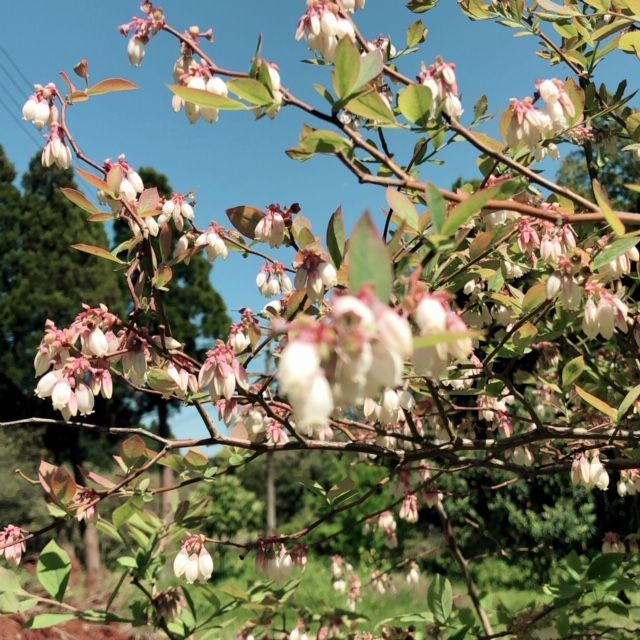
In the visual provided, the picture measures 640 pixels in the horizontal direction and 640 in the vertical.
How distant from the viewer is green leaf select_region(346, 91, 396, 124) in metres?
0.94

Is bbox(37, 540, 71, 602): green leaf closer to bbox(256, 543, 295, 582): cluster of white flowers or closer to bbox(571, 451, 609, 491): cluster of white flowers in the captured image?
bbox(256, 543, 295, 582): cluster of white flowers

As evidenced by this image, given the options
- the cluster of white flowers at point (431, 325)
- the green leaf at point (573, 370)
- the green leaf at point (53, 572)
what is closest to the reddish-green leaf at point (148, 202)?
the cluster of white flowers at point (431, 325)

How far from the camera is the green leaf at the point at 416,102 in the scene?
985 mm

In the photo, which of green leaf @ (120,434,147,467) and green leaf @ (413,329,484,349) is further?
green leaf @ (120,434,147,467)

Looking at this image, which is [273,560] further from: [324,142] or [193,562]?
[324,142]

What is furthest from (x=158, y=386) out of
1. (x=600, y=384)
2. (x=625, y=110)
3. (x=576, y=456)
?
(x=625, y=110)

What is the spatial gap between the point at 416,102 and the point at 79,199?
774 millimetres

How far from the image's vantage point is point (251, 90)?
0.92 metres

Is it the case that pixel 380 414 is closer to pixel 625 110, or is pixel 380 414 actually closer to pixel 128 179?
pixel 128 179

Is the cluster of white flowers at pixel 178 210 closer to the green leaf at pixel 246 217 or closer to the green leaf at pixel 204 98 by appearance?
the green leaf at pixel 246 217

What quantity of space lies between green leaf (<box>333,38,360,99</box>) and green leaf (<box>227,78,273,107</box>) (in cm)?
11

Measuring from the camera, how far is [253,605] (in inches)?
78.4

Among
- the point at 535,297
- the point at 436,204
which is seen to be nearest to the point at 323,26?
the point at 436,204

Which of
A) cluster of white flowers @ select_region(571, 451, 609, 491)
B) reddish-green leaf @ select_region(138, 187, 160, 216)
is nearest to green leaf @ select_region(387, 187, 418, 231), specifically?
reddish-green leaf @ select_region(138, 187, 160, 216)
